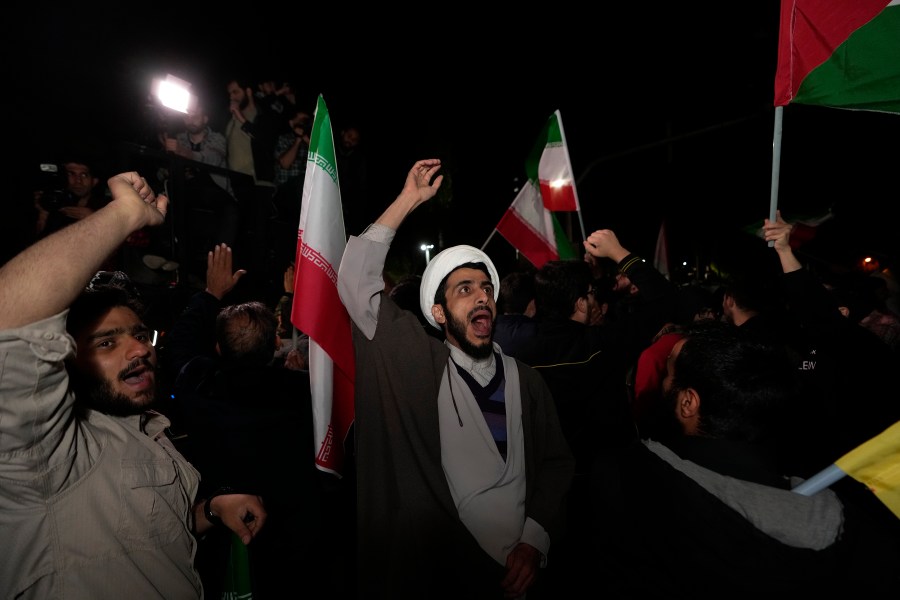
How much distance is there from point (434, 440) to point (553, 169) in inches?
165

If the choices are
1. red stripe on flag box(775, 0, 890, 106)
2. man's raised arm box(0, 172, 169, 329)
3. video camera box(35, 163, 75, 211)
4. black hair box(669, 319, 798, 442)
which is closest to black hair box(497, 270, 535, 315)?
red stripe on flag box(775, 0, 890, 106)

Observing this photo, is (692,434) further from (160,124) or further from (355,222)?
(355,222)

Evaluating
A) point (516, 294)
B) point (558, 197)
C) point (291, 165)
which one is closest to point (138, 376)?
point (516, 294)

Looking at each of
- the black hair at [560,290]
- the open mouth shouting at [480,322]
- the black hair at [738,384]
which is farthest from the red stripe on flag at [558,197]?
the black hair at [738,384]

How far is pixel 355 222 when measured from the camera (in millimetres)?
9062

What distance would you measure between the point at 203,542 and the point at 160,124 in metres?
5.70

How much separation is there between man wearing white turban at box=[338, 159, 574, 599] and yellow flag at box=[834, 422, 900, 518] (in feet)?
4.17

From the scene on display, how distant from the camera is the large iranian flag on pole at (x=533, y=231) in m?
5.43

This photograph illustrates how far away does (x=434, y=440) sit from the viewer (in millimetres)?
2215

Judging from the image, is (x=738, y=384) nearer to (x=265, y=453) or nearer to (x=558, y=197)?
(x=265, y=453)

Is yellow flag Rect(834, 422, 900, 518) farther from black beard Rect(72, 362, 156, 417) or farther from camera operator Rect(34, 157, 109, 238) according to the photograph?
camera operator Rect(34, 157, 109, 238)

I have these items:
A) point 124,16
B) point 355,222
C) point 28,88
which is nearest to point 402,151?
point 355,222

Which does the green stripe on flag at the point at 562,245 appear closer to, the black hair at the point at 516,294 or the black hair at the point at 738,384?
the black hair at the point at 516,294

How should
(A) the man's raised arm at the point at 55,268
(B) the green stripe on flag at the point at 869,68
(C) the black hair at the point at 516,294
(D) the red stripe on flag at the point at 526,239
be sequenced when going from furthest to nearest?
(D) the red stripe on flag at the point at 526,239
(C) the black hair at the point at 516,294
(B) the green stripe on flag at the point at 869,68
(A) the man's raised arm at the point at 55,268
